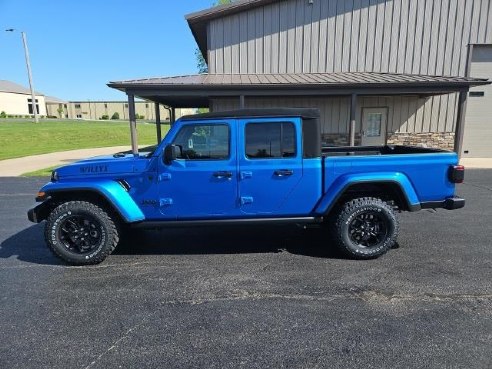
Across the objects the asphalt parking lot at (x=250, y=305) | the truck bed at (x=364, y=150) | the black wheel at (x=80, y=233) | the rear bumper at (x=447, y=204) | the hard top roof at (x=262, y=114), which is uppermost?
the hard top roof at (x=262, y=114)

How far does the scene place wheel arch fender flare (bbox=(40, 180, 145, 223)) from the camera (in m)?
3.98

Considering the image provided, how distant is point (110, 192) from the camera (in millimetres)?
3975

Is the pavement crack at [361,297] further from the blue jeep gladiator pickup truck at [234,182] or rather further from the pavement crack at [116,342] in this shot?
the blue jeep gladiator pickup truck at [234,182]

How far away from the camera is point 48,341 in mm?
2660

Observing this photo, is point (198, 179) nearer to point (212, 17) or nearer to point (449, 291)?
point (449, 291)

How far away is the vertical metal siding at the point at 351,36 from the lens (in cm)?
1262

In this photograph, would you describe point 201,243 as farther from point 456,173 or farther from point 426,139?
point 426,139

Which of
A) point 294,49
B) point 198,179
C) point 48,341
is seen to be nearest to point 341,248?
point 198,179

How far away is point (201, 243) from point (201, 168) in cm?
134

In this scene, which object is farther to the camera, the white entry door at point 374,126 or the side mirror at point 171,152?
the white entry door at point 374,126

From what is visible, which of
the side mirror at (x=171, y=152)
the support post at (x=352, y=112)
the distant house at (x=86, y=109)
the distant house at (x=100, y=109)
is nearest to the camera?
the side mirror at (x=171, y=152)

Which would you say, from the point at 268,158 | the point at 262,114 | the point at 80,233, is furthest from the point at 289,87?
the point at 80,233

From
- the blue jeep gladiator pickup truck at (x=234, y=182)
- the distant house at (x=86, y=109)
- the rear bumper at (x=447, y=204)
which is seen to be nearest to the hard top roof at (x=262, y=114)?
the blue jeep gladiator pickup truck at (x=234, y=182)

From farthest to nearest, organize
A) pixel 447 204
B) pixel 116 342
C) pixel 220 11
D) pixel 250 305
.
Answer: pixel 220 11
pixel 447 204
pixel 250 305
pixel 116 342
